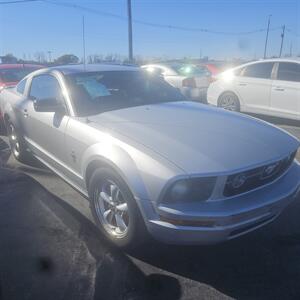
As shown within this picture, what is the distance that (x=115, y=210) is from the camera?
3301 millimetres

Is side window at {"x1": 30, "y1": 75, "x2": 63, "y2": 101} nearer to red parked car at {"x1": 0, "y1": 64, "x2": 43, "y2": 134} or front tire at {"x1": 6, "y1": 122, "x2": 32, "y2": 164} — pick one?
front tire at {"x1": 6, "y1": 122, "x2": 32, "y2": 164}

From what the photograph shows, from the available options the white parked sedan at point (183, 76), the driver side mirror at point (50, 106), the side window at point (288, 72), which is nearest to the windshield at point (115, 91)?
the driver side mirror at point (50, 106)

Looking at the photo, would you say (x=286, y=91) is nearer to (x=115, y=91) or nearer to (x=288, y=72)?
(x=288, y=72)

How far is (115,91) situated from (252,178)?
78.4 inches

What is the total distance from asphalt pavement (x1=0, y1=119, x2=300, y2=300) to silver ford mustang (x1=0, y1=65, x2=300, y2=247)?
10.2 inches

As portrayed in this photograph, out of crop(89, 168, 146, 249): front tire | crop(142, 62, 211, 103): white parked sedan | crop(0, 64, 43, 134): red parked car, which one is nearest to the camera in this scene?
crop(89, 168, 146, 249): front tire

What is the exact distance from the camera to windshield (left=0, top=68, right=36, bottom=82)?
28.3 ft

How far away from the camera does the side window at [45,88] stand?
167 inches

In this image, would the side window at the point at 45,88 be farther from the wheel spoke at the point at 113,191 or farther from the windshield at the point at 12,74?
the windshield at the point at 12,74

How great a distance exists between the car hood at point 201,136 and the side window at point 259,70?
198 inches

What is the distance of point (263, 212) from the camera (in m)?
2.90

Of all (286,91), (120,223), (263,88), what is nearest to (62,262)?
(120,223)

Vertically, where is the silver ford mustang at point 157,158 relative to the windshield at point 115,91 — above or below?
below

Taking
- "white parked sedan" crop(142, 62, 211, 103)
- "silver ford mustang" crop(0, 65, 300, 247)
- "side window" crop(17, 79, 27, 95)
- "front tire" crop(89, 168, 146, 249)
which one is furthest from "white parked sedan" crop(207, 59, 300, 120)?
"front tire" crop(89, 168, 146, 249)
